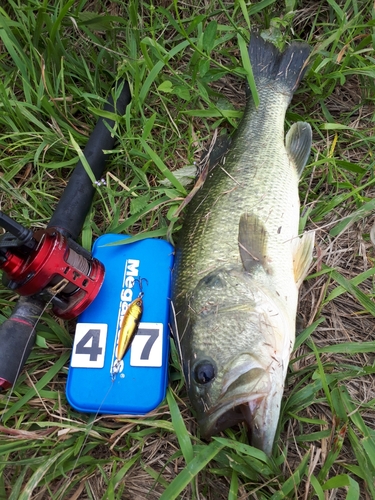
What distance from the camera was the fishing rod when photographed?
214 centimetres

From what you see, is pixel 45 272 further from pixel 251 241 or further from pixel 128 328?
pixel 251 241

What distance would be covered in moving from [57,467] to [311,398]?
143cm

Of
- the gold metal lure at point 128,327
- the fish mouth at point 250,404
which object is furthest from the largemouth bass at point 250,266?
the gold metal lure at point 128,327

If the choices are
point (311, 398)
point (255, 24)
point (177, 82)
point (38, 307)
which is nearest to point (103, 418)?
point (38, 307)

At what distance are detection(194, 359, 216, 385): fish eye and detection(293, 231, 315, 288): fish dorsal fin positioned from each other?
77 centimetres

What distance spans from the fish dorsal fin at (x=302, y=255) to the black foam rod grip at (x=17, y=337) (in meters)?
1.52

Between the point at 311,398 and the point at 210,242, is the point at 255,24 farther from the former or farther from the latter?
the point at 311,398

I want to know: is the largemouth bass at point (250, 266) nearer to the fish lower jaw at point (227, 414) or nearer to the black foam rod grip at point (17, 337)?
the fish lower jaw at point (227, 414)

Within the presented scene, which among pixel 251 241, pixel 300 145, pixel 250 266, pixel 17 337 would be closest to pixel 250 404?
pixel 250 266

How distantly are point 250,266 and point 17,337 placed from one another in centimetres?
137

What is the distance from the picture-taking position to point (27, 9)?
2.92 metres

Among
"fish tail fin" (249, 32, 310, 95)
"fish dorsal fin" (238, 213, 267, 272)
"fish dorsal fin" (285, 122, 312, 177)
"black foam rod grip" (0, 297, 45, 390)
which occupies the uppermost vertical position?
"fish tail fin" (249, 32, 310, 95)

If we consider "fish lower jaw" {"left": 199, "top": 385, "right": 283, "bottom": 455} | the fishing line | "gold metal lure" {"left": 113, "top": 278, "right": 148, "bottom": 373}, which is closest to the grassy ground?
"fish lower jaw" {"left": 199, "top": 385, "right": 283, "bottom": 455}

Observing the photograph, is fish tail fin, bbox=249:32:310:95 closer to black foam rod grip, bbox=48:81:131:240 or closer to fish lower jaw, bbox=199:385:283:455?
black foam rod grip, bbox=48:81:131:240
